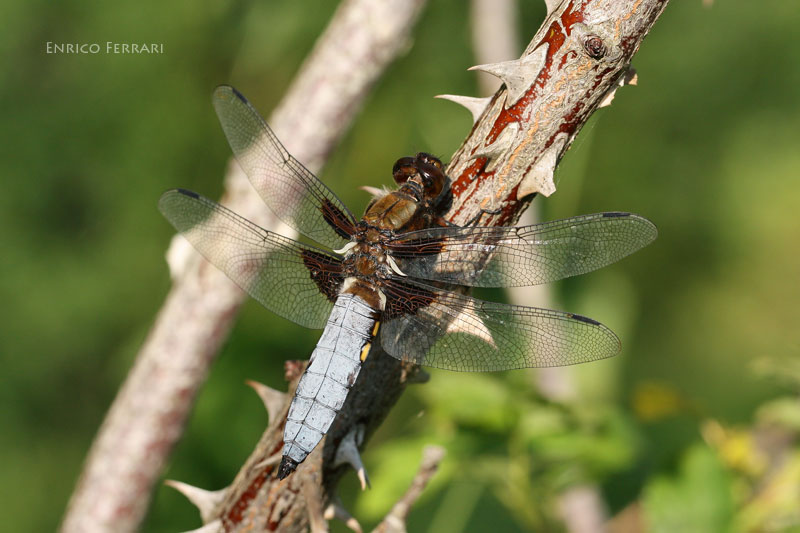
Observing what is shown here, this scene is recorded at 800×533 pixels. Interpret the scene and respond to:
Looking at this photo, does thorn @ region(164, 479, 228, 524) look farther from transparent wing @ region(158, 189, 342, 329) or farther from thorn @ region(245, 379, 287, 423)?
transparent wing @ region(158, 189, 342, 329)

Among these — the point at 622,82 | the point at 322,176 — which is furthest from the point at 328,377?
the point at 322,176

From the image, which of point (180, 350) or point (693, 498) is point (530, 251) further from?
point (180, 350)

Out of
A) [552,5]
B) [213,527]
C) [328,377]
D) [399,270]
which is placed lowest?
[213,527]

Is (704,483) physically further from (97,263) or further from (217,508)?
(97,263)

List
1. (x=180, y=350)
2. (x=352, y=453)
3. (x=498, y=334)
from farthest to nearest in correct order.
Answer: (x=180, y=350) < (x=498, y=334) < (x=352, y=453)

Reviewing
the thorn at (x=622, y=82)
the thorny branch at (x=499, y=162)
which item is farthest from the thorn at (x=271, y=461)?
the thorn at (x=622, y=82)

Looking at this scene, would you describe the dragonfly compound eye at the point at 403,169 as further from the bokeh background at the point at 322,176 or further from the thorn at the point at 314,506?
the bokeh background at the point at 322,176

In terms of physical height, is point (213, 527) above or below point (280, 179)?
below

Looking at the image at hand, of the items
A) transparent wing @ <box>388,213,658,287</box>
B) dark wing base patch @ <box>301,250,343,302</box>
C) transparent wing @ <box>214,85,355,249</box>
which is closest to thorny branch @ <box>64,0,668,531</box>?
transparent wing @ <box>388,213,658,287</box>
